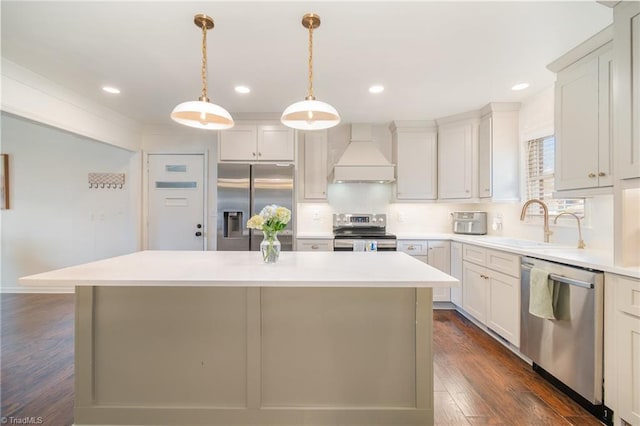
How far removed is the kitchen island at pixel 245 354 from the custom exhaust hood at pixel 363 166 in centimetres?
222

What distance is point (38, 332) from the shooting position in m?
2.79

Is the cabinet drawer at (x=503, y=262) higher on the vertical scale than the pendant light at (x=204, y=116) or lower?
lower

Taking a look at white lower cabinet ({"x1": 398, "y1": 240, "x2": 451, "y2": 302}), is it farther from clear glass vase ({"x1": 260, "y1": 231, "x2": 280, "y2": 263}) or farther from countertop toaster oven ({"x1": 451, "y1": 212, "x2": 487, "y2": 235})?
clear glass vase ({"x1": 260, "y1": 231, "x2": 280, "y2": 263})

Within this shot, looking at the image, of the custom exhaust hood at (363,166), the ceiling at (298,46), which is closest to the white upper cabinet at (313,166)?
the custom exhaust hood at (363,166)

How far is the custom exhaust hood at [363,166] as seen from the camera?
3.62 meters

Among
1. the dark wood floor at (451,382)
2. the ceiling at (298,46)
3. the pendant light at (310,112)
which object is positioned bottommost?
the dark wood floor at (451,382)

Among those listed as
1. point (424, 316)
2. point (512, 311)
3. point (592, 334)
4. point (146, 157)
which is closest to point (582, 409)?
point (592, 334)

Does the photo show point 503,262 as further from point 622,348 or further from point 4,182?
point 4,182

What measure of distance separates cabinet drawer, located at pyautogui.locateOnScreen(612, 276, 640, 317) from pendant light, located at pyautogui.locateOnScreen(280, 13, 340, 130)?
6.19 feet

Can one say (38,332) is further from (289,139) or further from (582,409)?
(582,409)

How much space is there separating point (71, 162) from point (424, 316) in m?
5.34

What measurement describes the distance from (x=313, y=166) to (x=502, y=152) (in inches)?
94.5

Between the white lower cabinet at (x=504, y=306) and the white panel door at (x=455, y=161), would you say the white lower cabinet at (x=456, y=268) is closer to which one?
the white lower cabinet at (x=504, y=306)

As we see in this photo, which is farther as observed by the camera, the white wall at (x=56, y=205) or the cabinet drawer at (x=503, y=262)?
the white wall at (x=56, y=205)
